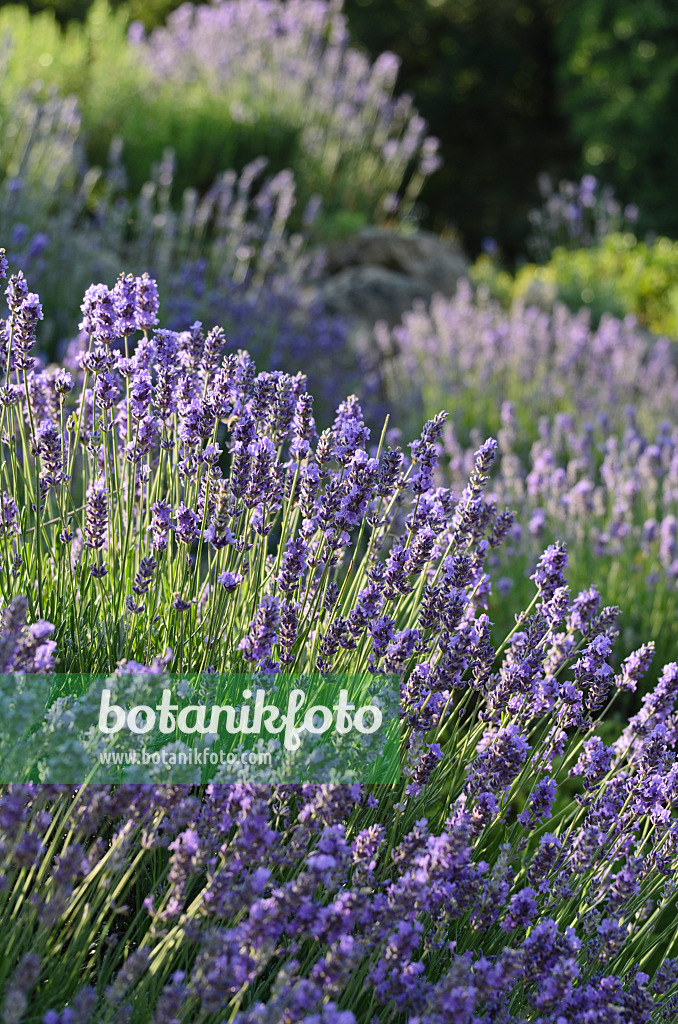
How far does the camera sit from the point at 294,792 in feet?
4.87

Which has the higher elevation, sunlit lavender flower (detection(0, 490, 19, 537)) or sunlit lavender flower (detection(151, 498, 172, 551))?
sunlit lavender flower (detection(151, 498, 172, 551))

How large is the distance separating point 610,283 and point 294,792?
7903mm

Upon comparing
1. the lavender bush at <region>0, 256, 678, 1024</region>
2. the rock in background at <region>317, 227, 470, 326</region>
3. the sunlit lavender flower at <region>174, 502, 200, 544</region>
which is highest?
the rock in background at <region>317, 227, 470, 326</region>

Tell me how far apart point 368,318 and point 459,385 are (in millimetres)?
1490

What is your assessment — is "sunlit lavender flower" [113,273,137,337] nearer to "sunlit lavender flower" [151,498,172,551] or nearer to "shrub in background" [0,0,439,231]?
"sunlit lavender flower" [151,498,172,551]

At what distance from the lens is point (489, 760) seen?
1.67 metres

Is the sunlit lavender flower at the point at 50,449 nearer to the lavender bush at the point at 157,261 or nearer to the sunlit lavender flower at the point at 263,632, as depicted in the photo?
the sunlit lavender flower at the point at 263,632

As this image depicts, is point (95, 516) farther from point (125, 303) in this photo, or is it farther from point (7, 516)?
point (125, 303)

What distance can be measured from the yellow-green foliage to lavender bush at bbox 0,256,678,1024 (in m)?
6.54

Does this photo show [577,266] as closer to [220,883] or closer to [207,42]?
[207,42]

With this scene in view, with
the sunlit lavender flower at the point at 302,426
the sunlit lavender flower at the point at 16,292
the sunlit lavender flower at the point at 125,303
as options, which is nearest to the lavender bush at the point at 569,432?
the sunlit lavender flower at the point at 302,426

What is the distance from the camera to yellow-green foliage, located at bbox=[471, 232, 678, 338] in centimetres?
819

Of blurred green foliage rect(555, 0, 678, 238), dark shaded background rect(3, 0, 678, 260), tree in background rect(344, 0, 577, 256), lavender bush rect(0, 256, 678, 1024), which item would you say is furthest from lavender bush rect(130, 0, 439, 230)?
lavender bush rect(0, 256, 678, 1024)

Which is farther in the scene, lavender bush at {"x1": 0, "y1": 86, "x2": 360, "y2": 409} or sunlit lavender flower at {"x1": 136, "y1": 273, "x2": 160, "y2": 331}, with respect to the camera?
lavender bush at {"x1": 0, "y1": 86, "x2": 360, "y2": 409}
